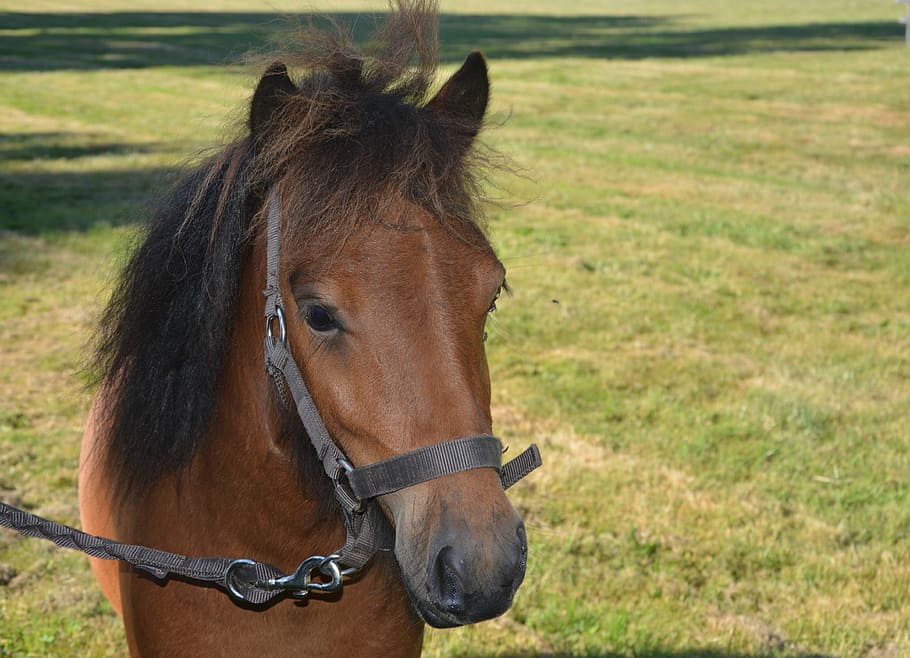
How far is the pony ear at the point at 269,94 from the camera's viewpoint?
194cm

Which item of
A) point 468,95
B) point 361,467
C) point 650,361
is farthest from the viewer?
point 650,361

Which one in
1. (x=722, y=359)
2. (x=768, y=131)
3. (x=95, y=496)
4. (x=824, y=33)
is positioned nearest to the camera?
(x=95, y=496)

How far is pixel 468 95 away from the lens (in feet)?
7.30

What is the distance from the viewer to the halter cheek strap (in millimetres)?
1699

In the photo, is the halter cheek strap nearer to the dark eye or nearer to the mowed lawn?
the dark eye

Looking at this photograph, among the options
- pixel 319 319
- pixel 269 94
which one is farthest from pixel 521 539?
pixel 269 94

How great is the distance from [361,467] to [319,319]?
300 mm

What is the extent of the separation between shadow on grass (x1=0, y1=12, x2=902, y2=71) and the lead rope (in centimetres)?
1904

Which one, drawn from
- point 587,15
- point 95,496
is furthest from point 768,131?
point 587,15

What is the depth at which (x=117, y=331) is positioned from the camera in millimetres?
2352

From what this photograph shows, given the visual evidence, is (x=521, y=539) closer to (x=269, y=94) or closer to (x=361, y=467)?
(x=361, y=467)

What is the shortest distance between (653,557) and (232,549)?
2.78 m

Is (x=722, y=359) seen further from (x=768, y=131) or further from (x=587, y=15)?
(x=587, y=15)

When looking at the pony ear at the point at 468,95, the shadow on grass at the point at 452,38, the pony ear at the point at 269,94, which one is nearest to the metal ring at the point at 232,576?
the pony ear at the point at 269,94
